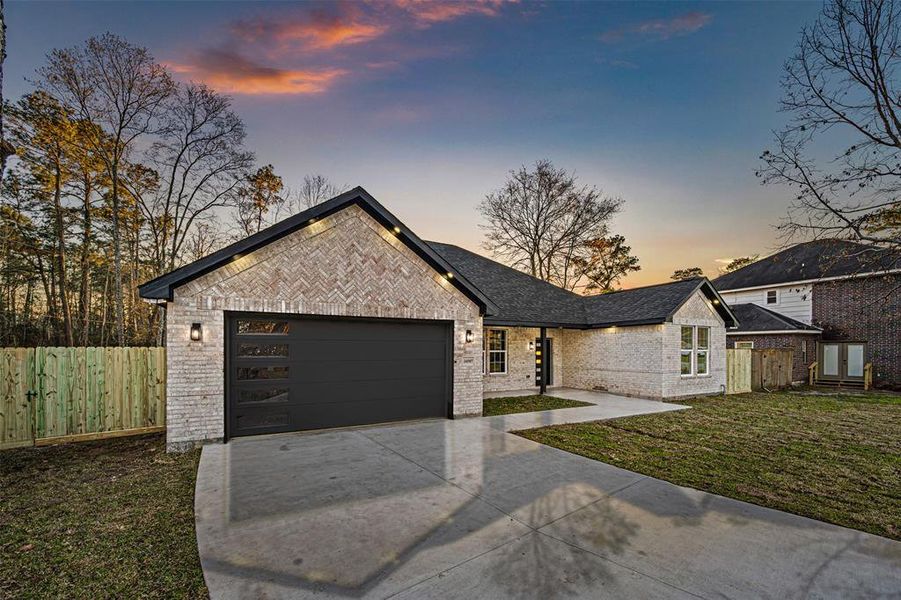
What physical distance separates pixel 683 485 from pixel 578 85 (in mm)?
11495

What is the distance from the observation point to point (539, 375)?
1513 cm

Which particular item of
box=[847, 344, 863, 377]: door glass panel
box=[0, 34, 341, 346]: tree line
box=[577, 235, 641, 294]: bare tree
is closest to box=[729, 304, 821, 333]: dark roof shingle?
box=[847, 344, 863, 377]: door glass panel

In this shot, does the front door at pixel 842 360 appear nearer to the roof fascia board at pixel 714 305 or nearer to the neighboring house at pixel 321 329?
the roof fascia board at pixel 714 305

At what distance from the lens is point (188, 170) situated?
16.5m

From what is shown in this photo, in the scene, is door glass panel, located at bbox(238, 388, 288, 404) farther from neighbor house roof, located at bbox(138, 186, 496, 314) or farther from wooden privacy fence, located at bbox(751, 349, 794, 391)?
wooden privacy fence, located at bbox(751, 349, 794, 391)

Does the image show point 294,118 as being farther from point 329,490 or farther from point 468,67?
point 329,490

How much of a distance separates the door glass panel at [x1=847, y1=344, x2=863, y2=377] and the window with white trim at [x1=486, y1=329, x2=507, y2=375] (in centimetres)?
1710

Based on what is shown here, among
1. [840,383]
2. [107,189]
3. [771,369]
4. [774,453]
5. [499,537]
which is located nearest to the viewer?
[499,537]

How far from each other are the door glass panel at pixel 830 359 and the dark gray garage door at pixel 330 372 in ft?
67.2

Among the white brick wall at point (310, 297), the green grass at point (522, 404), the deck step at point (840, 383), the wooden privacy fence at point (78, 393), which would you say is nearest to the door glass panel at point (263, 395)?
the white brick wall at point (310, 297)

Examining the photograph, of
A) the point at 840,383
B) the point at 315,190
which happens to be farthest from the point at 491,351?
the point at 840,383

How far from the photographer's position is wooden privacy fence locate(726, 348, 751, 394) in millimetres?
14891

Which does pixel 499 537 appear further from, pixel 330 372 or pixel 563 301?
pixel 563 301

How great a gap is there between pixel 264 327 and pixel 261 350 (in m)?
0.48
